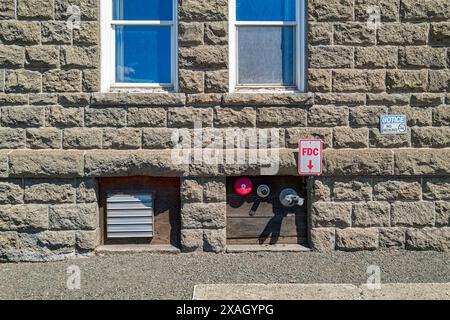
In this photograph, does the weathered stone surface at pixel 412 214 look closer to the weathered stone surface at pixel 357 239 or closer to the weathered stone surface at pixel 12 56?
the weathered stone surface at pixel 357 239

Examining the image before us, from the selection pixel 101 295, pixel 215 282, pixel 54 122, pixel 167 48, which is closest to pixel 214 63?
pixel 167 48

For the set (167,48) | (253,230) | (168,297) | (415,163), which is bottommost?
(168,297)

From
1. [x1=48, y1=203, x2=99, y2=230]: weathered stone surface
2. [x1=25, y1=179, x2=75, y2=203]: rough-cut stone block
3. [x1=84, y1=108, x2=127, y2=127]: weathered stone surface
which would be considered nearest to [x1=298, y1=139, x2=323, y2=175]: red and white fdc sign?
[x1=84, y1=108, x2=127, y2=127]: weathered stone surface

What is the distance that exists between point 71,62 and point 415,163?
4.21 m

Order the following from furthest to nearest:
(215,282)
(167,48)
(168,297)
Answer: (167,48) → (215,282) → (168,297)

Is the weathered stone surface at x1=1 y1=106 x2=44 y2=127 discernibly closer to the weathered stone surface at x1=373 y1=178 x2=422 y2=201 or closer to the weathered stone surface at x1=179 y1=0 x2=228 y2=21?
the weathered stone surface at x1=179 y1=0 x2=228 y2=21

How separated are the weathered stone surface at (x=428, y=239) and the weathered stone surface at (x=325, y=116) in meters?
1.59

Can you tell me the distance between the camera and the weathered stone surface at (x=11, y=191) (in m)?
4.32

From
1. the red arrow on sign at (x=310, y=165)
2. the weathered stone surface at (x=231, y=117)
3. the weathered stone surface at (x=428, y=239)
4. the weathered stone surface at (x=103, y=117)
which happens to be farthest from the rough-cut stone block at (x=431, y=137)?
the weathered stone surface at (x=103, y=117)

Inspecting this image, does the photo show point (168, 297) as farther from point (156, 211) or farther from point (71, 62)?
point (71, 62)

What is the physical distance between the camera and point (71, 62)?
436 cm

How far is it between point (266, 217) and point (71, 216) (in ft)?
7.55

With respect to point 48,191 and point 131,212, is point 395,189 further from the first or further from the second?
point 48,191

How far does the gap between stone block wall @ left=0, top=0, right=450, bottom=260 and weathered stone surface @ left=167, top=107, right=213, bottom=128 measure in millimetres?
16
